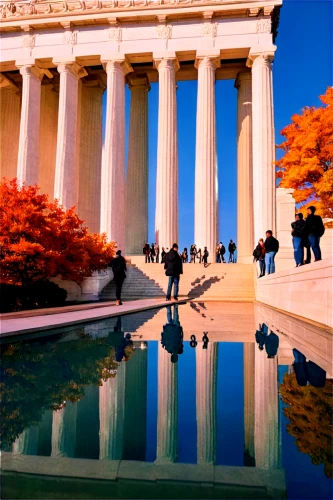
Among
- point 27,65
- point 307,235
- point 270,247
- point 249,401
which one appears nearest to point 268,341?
point 249,401

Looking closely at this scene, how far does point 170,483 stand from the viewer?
288 cm

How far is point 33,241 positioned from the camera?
24594mm

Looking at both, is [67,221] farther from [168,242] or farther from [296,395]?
[296,395]

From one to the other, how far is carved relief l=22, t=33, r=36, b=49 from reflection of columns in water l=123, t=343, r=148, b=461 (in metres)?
48.5

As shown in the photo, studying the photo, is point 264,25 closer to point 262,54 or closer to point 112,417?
point 262,54

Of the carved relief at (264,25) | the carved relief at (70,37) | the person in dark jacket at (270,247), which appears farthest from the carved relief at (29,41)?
the person in dark jacket at (270,247)

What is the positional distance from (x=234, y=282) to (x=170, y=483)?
3103cm

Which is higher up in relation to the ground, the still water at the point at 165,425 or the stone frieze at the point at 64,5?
the stone frieze at the point at 64,5

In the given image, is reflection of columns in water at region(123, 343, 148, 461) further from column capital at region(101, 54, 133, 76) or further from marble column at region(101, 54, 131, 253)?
column capital at region(101, 54, 133, 76)

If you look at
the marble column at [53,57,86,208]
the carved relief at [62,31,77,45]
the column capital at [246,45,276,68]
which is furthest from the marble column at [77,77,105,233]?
the column capital at [246,45,276,68]

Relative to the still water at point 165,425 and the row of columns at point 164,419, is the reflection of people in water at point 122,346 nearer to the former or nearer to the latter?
the still water at point 165,425

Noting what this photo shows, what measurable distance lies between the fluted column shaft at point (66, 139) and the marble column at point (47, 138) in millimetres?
9227

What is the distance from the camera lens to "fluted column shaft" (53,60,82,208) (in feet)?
144

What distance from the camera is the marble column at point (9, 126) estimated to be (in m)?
51.5
